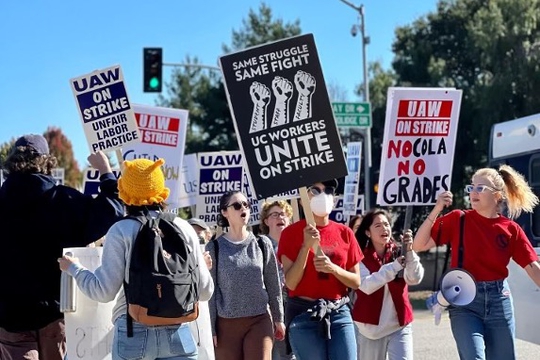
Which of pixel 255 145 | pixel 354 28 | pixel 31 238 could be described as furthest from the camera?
pixel 354 28

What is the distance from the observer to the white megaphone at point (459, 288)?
249 inches

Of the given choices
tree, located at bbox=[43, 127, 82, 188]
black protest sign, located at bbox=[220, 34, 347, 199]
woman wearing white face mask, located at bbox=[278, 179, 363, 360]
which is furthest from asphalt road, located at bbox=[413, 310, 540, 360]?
tree, located at bbox=[43, 127, 82, 188]

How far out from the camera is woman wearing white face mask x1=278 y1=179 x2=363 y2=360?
6.27 meters

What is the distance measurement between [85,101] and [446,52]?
88.0 feet

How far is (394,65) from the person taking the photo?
113 ft

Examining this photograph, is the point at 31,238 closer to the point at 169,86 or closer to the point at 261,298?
the point at 261,298

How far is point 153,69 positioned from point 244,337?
16.8 m

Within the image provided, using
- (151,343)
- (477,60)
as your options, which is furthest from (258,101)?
(477,60)

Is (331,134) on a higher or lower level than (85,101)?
lower

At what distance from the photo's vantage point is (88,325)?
213 inches

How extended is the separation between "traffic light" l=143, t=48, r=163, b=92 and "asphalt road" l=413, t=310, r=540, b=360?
9.41m

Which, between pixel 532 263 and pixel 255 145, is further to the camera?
pixel 532 263

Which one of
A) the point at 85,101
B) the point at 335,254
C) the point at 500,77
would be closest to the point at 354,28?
the point at 500,77

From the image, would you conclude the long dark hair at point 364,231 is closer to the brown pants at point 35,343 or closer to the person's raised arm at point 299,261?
the person's raised arm at point 299,261
